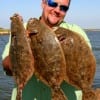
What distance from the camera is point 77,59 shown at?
5.04m

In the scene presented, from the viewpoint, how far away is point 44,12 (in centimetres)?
564

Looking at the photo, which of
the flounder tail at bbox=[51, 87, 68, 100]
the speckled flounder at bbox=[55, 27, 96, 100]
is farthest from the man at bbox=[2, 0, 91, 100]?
the flounder tail at bbox=[51, 87, 68, 100]

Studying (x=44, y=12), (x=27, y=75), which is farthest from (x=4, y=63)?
(x=44, y=12)

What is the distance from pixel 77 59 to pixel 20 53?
0.73 metres

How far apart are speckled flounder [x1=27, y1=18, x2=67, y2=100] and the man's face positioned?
20.4 inches

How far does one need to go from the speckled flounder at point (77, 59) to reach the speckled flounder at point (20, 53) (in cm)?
43

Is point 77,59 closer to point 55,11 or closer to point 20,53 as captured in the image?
point 20,53

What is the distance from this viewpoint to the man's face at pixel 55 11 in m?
5.51

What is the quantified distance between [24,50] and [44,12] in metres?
0.95

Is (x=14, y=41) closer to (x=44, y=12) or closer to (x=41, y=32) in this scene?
(x=41, y=32)

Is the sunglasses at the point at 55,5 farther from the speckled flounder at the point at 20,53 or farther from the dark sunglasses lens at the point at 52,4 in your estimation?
the speckled flounder at the point at 20,53

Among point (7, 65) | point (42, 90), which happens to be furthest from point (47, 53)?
point (42, 90)

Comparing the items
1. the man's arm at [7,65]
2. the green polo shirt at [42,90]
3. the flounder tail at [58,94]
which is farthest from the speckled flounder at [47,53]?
the green polo shirt at [42,90]

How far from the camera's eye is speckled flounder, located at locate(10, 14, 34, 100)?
489 cm
